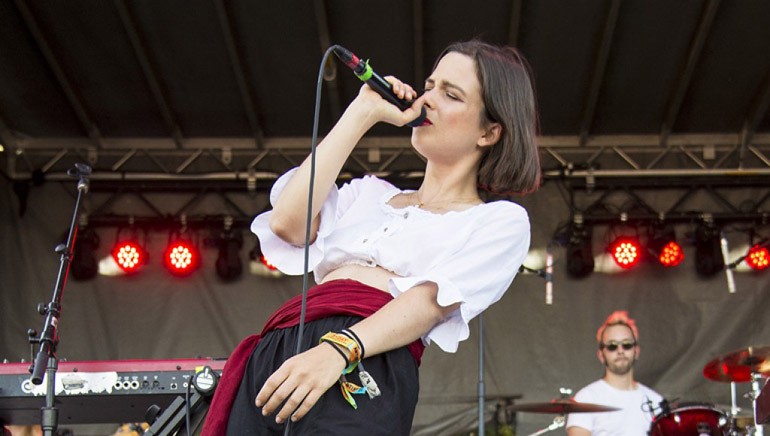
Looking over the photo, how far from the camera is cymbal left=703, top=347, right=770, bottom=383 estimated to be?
5.57m

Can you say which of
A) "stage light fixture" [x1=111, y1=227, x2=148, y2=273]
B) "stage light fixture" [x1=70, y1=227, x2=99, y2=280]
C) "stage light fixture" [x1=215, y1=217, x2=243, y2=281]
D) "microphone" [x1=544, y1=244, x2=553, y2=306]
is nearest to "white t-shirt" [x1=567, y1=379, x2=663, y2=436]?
"microphone" [x1=544, y1=244, x2=553, y2=306]

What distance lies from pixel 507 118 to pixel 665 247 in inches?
227

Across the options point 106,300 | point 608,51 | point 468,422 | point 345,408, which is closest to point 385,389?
point 345,408

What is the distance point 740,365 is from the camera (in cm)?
582

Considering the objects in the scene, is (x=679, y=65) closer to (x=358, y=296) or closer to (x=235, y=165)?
(x=235, y=165)

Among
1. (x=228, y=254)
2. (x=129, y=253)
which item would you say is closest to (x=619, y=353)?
(x=228, y=254)

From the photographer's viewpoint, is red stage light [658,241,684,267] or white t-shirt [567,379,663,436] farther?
red stage light [658,241,684,267]

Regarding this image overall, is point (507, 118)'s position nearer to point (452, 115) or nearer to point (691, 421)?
point (452, 115)

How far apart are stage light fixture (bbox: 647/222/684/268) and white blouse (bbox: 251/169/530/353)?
228 inches

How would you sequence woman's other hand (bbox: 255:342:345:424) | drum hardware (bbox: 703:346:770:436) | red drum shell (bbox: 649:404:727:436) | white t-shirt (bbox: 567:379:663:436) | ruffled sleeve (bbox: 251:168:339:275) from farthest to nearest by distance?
white t-shirt (bbox: 567:379:663:436) → red drum shell (bbox: 649:404:727:436) → drum hardware (bbox: 703:346:770:436) → ruffled sleeve (bbox: 251:168:339:275) → woman's other hand (bbox: 255:342:345:424)

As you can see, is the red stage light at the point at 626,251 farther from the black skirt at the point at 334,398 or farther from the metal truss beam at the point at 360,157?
the black skirt at the point at 334,398

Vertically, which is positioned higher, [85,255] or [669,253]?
[669,253]

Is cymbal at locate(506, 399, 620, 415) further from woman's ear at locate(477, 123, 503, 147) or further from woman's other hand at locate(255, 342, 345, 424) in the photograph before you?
woman's other hand at locate(255, 342, 345, 424)

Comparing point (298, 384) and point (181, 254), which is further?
point (181, 254)
